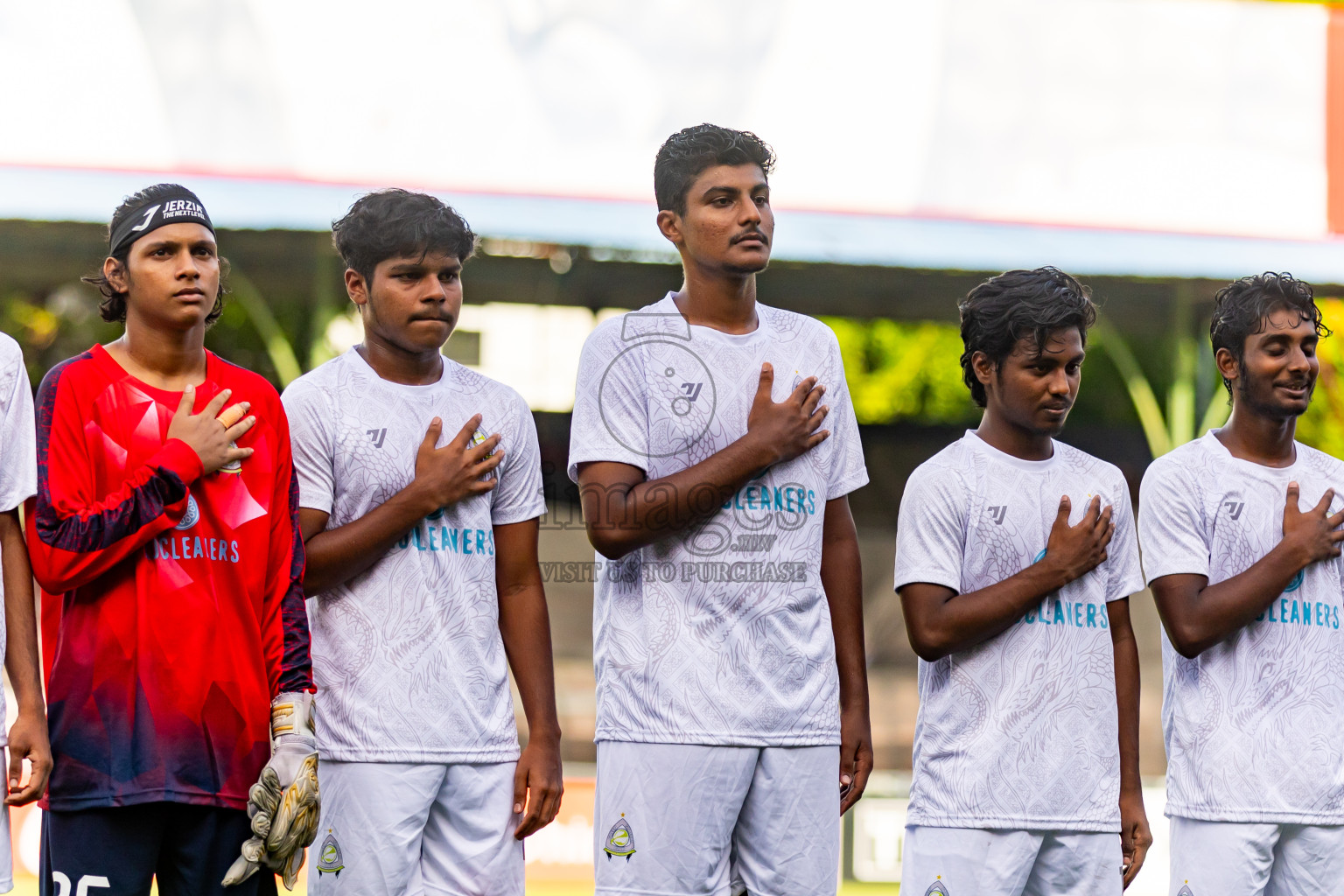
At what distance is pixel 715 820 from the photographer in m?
3.29

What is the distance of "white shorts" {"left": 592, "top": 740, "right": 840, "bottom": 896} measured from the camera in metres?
3.28

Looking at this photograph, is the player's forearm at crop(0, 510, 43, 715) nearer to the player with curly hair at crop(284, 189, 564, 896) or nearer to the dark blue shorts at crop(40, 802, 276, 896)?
the dark blue shorts at crop(40, 802, 276, 896)

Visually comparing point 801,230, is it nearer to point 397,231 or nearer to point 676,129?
point 676,129

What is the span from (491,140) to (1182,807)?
19.7 feet

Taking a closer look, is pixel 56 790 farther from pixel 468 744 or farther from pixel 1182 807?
pixel 1182 807

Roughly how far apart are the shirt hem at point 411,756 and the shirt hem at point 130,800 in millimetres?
327

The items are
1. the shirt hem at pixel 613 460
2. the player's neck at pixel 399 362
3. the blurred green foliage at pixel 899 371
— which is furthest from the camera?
the blurred green foliage at pixel 899 371

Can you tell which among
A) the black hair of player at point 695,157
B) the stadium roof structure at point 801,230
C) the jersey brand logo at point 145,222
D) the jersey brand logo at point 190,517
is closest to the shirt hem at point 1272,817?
the black hair of player at point 695,157

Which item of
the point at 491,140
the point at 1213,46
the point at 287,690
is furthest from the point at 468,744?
the point at 1213,46

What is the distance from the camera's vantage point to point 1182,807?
3729 mm

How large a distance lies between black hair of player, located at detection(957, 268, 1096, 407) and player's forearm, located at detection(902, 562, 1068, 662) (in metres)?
0.56

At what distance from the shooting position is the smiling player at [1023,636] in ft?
11.4

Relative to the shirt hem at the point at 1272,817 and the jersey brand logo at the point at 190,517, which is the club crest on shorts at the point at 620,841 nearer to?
the jersey brand logo at the point at 190,517

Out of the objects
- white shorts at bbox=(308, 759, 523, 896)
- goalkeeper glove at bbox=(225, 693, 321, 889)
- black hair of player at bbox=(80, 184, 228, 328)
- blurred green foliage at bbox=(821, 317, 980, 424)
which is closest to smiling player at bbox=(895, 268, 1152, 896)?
→ white shorts at bbox=(308, 759, 523, 896)
